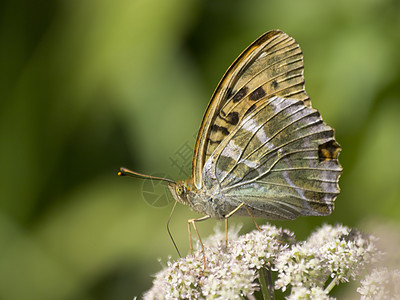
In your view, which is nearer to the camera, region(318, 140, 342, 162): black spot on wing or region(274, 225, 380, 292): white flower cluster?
region(274, 225, 380, 292): white flower cluster

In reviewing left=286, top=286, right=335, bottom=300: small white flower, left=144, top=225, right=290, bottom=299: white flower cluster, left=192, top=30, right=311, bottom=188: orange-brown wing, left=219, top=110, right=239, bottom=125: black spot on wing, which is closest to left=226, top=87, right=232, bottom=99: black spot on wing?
left=192, top=30, right=311, bottom=188: orange-brown wing

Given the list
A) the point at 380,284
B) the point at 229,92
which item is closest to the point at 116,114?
the point at 229,92

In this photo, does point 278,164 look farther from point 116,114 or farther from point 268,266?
point 116,114

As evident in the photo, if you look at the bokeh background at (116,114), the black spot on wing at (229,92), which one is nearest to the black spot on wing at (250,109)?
the black spot on wing at (229,92)

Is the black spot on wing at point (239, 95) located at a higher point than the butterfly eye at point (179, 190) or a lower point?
higher

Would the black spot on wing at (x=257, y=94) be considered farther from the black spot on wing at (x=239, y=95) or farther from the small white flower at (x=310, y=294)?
the small white flower at (x=310, y=294)

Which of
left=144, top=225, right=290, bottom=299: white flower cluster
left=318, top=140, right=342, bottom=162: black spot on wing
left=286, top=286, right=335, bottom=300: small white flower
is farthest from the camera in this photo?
left=318, top=140, right=342, bottom=162: black spot on wing

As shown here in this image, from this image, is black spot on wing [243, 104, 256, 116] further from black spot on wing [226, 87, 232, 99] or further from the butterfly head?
the butterfly head
